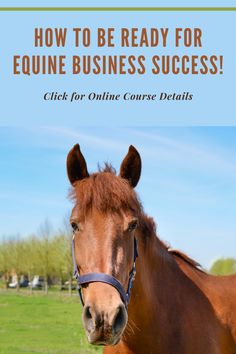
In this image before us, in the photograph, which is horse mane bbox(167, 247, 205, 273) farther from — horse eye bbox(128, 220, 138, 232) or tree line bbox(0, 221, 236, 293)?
tree line bbox(0, 221, 236, 293)

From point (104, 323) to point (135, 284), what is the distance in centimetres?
→ 84

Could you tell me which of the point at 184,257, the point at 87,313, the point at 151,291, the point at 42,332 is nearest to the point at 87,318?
the point at 87,313

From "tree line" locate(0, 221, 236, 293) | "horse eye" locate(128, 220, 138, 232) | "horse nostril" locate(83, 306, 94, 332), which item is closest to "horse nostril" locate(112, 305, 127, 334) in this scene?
"horse nostril" locate(83, 306, 94, 332)

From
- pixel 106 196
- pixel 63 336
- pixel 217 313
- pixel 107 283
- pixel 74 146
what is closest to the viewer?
pixel 107 283

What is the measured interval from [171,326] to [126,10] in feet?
18.3

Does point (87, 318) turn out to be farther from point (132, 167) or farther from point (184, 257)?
point (184, 257)

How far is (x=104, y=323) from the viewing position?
10.4ft

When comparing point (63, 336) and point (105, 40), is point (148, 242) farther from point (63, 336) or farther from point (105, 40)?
point (63, 336)

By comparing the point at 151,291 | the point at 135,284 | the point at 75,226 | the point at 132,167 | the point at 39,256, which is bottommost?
the point at 39,256

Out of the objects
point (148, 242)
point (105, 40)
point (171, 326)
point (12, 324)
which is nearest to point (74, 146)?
point (148, 242)

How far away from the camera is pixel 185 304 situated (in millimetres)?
4398

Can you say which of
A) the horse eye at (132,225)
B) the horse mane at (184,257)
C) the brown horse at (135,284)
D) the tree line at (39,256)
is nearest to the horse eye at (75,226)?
the brown horse at (135,284)

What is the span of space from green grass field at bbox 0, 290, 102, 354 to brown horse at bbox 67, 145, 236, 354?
10.4 metres

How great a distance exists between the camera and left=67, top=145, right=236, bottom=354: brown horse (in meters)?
3.34
